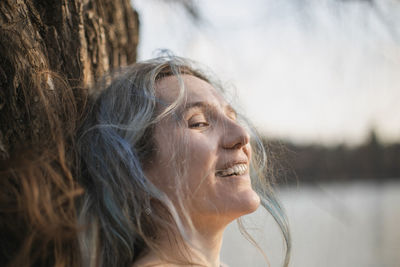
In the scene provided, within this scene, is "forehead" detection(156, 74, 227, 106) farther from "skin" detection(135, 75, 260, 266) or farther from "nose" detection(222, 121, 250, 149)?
"nose" detection(222, 121, 250, 149)

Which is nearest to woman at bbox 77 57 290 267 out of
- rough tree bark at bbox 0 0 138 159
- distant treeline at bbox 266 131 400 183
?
rough tree bark at bbox 0 0 138 159

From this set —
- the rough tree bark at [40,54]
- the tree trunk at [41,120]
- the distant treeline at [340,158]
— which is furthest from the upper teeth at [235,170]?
the rough tree bark at [40,54]

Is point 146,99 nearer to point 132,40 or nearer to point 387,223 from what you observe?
point 132,40

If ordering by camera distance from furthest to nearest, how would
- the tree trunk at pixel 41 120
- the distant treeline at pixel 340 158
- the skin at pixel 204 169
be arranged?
the distant treeline at pixel 340 158, the skin at pixel 204 169, the tree trunk at pixel 41 120

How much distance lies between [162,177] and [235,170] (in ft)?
1.04

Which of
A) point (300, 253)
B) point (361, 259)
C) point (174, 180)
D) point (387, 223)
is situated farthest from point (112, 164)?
point (387, 223)

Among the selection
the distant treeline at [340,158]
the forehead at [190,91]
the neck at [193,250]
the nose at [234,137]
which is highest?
the forehead at [190,91]

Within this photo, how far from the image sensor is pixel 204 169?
5.31ft

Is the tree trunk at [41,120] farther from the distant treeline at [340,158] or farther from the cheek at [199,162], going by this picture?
the distant treeline at [340,158]

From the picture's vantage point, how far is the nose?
66.8 inches

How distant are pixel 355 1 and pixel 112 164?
1.30 meters

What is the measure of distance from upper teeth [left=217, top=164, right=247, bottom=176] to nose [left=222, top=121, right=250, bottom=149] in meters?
0.09

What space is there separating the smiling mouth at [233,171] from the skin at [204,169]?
1cm

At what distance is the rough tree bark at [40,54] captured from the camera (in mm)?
1468
